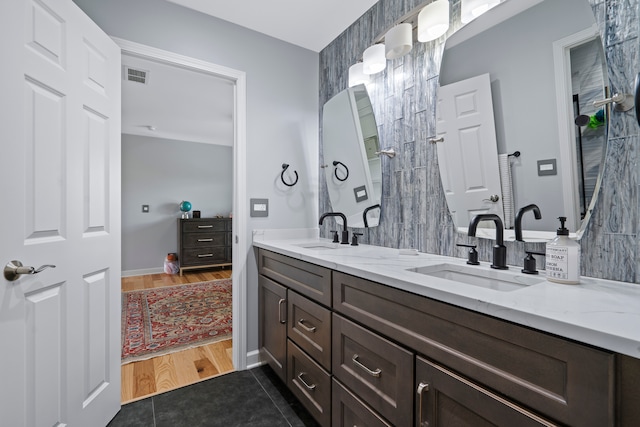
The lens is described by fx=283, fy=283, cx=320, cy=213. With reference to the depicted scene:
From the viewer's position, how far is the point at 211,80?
9.87ft

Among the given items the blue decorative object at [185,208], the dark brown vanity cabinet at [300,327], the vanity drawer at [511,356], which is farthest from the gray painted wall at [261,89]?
the blue decorative object at [185,208]

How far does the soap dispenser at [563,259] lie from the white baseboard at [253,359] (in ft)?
6.27

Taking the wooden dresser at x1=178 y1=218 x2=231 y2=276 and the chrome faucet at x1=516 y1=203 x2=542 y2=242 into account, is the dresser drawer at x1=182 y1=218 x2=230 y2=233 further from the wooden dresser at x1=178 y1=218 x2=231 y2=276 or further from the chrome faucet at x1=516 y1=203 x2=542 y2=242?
the chrome faucet at x1=516 y1=203 x2=542 y2=242

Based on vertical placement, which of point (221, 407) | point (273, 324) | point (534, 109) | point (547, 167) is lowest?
point (221, 407)

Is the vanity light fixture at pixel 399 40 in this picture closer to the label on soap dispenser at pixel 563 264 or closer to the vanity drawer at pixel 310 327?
the label on soap dispenser at pixel 563 264

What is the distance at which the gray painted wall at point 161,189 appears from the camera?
4746 mm

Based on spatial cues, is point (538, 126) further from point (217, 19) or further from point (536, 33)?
point (217, 19)

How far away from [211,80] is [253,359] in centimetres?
274

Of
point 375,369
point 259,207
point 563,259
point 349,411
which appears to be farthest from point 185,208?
point 563,259

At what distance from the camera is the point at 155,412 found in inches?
62.9

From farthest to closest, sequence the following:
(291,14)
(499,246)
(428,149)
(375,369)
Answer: (291,14) → (428,149) → (499,246) → (375,369)

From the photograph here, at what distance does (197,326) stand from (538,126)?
301cm

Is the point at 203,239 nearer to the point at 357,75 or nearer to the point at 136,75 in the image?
the point at 136,75

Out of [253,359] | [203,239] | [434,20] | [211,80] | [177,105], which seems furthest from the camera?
[203,239]
